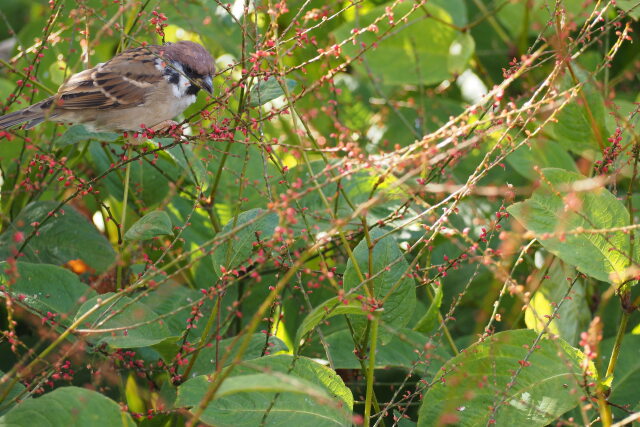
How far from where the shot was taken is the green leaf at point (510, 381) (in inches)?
55.9

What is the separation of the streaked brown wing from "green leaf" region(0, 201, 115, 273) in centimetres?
31

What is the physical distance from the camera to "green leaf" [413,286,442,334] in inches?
63.0

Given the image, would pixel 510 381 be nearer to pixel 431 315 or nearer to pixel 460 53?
pixel 431 315

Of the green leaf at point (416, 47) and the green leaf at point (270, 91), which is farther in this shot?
the green leaf at point (416, 47)

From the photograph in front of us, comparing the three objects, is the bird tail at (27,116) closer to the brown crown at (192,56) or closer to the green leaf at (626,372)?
the brown crown at (192,56)

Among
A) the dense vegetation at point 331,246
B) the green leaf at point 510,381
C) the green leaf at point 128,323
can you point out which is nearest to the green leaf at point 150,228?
the dense vegetation at point 331,246

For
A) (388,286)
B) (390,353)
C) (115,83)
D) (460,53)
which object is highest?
(115,83)

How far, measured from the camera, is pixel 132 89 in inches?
86.4

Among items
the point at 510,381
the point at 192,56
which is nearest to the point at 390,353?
the point at 510,381

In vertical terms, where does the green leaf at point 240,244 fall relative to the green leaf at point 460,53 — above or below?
above

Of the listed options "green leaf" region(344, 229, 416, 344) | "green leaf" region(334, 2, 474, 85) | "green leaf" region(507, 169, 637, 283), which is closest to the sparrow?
"green leaf" region(334, 2, 474, 85)

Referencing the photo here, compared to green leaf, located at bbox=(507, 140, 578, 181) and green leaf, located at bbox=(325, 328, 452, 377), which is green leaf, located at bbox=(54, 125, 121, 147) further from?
green leaf, located at bbox=(507, 140, 578, 181)

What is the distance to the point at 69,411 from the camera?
122 cm

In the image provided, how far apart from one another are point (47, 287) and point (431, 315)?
0.80 m
